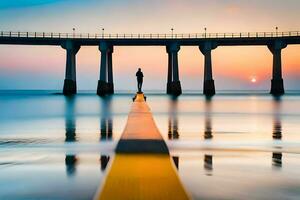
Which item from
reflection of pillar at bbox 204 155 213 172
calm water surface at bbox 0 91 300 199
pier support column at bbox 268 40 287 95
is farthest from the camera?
pier support column at bbox 268 40 287 95

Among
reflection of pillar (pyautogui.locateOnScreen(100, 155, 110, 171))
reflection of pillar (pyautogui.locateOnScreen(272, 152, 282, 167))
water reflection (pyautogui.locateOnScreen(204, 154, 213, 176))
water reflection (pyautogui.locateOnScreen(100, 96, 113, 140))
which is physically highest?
water reflection (pyautogui.locateOnScreen(100, 96, 113, 140))

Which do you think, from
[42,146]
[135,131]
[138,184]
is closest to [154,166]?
[138,184]

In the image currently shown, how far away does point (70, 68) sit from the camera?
10800 cm

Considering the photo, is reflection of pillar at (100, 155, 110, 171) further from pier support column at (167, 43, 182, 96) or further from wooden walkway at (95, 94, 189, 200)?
pier support column at (167, 43, 182, 96)

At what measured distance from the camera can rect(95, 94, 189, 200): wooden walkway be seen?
4750 mm

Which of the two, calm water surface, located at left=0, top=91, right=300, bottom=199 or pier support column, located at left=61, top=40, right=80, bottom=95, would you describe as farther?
pier support column, located at left=61, top=40, right=80, bottom=95

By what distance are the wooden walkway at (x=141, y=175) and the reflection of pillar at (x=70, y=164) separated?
3.61ft

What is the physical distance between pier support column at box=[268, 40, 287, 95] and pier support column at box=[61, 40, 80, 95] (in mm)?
44896

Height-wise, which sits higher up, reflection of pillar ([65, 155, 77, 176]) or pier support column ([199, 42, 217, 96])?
pier support column ([199, 42, 217, 96])

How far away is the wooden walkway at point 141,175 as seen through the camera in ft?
15.6

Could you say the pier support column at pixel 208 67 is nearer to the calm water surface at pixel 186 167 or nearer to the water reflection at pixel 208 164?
the calm water surface at pixel 186 167

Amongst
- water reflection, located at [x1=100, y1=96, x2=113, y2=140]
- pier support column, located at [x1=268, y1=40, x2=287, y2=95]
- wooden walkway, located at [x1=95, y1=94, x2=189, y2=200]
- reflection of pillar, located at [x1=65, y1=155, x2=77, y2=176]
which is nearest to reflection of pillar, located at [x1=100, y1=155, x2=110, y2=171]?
reflection of pillar, located at [x1=65, y1=155, x2=77, y2=176]

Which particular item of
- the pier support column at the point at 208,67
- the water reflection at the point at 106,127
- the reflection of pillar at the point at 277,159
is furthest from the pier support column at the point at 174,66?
the reflection of pillar at the point at 277,159

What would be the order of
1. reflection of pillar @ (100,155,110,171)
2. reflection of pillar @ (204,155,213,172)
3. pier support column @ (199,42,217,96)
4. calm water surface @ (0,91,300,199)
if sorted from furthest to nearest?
pier support column @ (199,42,217,96), reflection of pillar @ (100,155,110,171), reflection of pillar @ (204,155,213,172), calm water surface @ (0,91,300,199)
